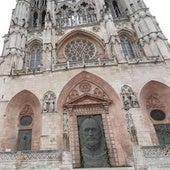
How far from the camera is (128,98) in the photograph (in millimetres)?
13125

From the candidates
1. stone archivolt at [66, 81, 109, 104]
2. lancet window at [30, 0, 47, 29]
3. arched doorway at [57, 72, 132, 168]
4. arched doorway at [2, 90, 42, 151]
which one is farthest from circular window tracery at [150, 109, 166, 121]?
lancet window at [30, 0, 47, 29]

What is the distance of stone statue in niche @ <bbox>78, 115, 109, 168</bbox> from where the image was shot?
11.5 m

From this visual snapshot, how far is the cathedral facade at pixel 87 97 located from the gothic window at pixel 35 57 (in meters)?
0.09

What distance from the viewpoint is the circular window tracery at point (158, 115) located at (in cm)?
1372

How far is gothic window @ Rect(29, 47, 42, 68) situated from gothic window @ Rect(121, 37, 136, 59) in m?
7.62

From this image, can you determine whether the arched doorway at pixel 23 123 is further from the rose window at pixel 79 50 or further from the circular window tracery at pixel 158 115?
the circular window tracery at pixel 158 115

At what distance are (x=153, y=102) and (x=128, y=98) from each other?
96.2 inches

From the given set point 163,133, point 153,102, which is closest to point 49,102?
point 153,102

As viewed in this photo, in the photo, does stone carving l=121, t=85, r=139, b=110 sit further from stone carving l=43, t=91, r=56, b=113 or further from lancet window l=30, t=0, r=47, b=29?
lancet window l=30, t=0, r=47, b=29

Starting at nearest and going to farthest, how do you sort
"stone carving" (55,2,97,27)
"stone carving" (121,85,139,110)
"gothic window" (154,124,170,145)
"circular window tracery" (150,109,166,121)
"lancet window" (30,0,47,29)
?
"gothic window" (154,124,170,145) < "stone carving" (121,85,139,110) < "circular window tracery" (150,109,166,121) < "stone carving" (55,2,97,27) < "lancet window" (30,0,47,29)

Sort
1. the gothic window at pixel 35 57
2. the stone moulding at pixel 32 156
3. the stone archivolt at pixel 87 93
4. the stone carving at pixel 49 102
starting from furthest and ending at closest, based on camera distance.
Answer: the gothic window at pixel 35 57
the stone archivolt at pixel 87 93
the stone carving at pixel 49 102
the stone moulding at pixel 32 156

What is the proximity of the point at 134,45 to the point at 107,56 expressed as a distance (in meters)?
3.15

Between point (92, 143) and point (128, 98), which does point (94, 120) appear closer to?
point (92, 143)

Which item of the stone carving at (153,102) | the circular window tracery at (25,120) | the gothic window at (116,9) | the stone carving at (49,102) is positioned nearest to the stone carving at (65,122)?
the stone carving at (49,102)
